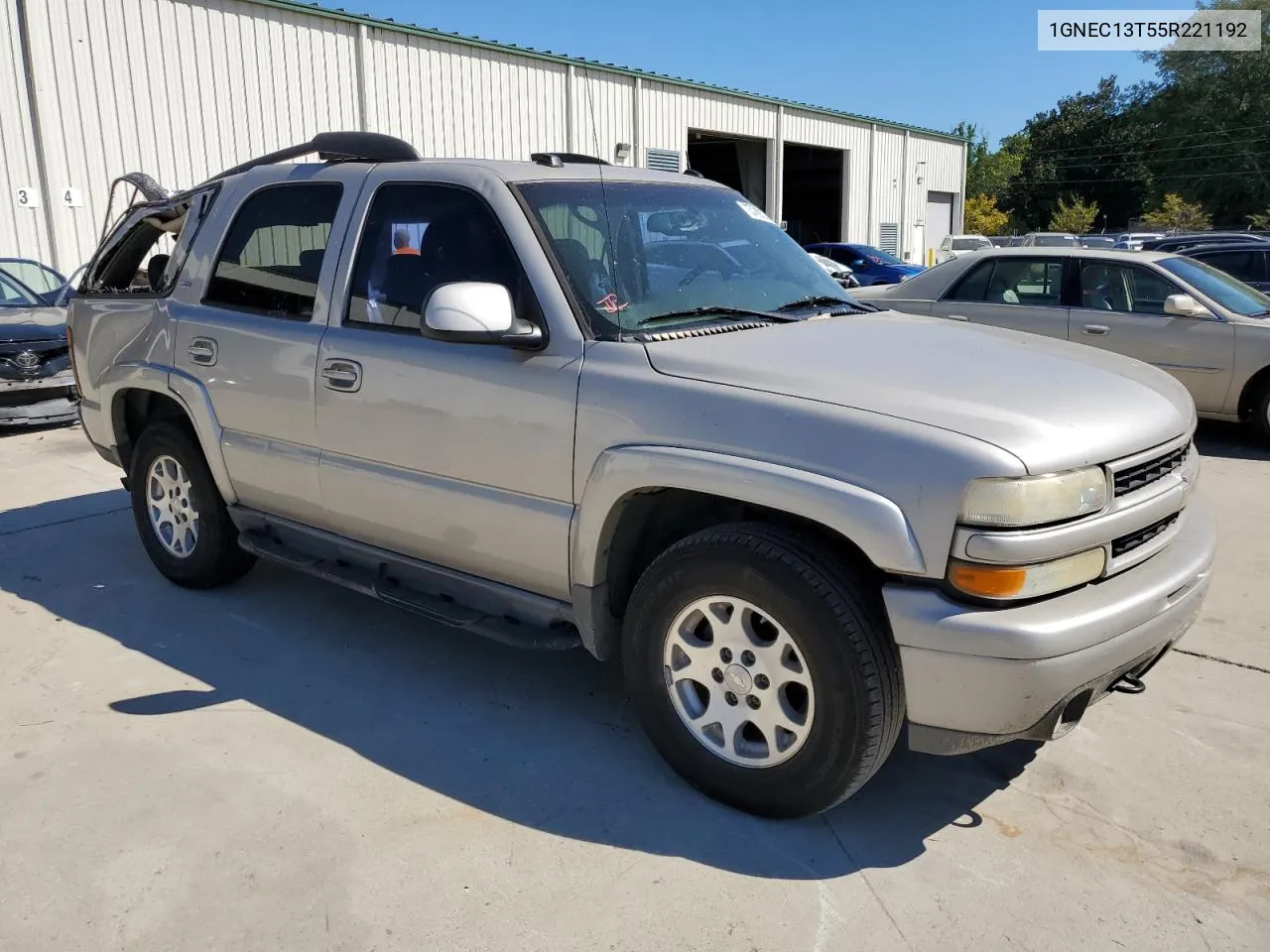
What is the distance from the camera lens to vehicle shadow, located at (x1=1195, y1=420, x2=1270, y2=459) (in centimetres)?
810

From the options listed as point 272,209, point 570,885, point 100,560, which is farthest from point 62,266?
point 570,885

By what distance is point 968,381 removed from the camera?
2863 millimetres

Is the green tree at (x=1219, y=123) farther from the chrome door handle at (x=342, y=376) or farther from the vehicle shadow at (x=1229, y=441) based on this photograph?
the chrome door handle at (x=342, y=376)

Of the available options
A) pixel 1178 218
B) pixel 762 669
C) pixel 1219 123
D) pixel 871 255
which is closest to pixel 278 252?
pixel 762 669

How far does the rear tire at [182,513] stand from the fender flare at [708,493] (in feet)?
7.43

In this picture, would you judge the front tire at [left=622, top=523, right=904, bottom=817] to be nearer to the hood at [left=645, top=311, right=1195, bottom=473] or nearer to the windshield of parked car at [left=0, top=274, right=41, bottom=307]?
the hood at [left=645, top=311, right=1195, bottom=473]

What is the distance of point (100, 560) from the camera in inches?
214

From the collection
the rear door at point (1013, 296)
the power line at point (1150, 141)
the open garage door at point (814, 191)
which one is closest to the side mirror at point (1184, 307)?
the rear door at point (1013, 296)

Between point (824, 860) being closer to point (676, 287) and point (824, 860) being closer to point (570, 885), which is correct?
point (570, 885)

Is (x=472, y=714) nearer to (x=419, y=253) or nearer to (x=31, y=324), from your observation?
(x=419, y=253)

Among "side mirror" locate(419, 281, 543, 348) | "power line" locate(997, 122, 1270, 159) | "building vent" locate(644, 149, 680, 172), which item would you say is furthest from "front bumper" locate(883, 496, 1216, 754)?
"power line" locate(997, 122, 1270, 159)

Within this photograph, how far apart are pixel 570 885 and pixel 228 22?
14.3 meters

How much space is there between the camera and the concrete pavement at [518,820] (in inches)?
101

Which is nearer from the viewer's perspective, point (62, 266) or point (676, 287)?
point (676, 287)
